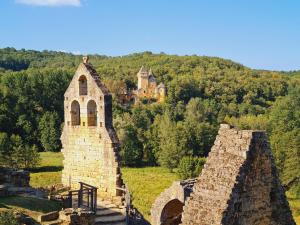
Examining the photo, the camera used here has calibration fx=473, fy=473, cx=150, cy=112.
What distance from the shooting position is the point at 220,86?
10769 cm

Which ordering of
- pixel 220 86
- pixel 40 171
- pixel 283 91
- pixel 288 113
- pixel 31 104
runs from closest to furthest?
pixel 40 171
pixel 31 104
pixel 288 113
pixel 220 86
pixel 283 91

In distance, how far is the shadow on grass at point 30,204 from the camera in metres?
12.6

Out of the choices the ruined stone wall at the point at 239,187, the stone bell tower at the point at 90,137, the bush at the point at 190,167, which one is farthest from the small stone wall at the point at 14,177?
the bush at the point at 190,167

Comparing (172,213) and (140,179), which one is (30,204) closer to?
(172,213)

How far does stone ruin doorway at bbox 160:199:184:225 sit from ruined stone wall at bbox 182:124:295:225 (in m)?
8.70

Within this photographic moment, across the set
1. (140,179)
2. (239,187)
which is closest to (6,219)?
(239,187)

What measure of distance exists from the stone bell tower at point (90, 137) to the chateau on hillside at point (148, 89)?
2989 inches

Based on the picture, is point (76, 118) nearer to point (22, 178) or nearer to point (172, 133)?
point (22, 178)

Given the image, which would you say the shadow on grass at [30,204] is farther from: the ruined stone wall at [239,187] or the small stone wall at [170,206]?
the ruined stone wall at [239,187]

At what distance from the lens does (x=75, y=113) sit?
1791cm

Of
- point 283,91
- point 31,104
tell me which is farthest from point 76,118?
point 283,91

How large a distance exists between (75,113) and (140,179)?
99.3 ft

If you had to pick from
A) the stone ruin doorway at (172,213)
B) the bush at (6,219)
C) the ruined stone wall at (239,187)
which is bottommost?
the stone ruin doorway at (172,213)

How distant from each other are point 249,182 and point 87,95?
10.2 meters
